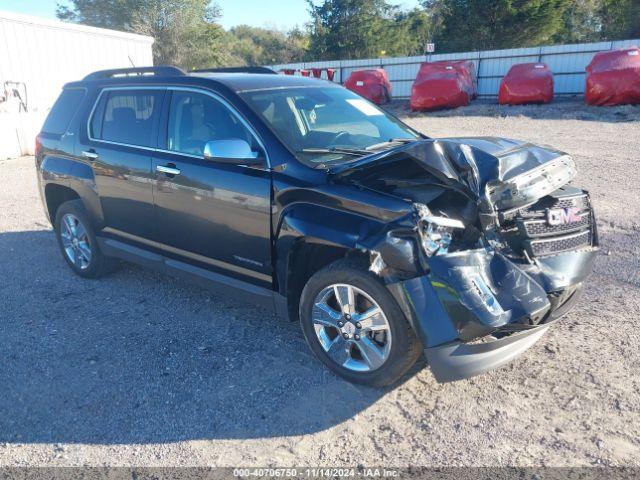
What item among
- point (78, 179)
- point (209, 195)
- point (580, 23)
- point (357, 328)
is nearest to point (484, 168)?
point (357, 328)

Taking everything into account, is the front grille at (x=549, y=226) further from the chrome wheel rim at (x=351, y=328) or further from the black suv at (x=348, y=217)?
the chrome wheel rim at (x=351, y=328)

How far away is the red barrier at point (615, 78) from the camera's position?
17.1 metres

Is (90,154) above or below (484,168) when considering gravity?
below

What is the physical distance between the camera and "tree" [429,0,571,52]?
111 ft

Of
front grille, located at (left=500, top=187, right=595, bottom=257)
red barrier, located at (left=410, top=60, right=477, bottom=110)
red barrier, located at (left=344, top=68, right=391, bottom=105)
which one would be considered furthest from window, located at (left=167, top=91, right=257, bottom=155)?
red barrier, located at (left=344, top=68, right=391, bottom=105)

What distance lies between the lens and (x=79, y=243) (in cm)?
547

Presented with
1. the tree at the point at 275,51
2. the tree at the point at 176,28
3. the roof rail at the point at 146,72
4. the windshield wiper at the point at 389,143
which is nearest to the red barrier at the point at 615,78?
the windshield wiper at the point at 389,143

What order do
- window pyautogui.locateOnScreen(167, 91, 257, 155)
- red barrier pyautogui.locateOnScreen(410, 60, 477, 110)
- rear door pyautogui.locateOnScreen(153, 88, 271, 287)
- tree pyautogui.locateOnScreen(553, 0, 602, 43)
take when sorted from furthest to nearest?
1. tree pyautogui.locateOnScreen(553, 0, 602, 43)
2. red barrier pyautogui.locateOnScreen(410, 60, 477, 110)
3. window pyautogui.locateOnScreen(167, 91, 257, 155)
4. rear door pyautogui.locateOnScreen(153, 88, 271, 287)

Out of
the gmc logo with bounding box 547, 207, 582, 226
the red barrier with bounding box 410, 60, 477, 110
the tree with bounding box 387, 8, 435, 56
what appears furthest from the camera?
the tree with bounding box 387, 8, 435, 56

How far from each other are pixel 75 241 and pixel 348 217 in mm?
3621

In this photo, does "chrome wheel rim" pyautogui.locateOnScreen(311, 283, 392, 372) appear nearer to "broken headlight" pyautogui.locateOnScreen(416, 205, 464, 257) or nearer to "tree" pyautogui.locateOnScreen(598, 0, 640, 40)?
"broken headlight" pyautogui.locateOnScreen(416, 205, 464, 257)

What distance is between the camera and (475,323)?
2820 mm

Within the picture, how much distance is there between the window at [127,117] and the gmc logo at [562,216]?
10.4 feet

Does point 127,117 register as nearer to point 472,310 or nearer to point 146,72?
point 146,72
